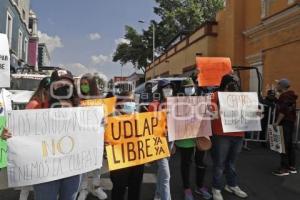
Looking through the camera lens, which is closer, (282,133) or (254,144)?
(282,133)

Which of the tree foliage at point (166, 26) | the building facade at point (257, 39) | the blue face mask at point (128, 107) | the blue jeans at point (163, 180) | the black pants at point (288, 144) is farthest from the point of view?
the tree foliage at point (166, 26)

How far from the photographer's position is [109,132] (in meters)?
5.10

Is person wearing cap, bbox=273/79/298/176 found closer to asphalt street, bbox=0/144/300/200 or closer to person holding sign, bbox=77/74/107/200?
asphalt street, bbox=0/144/300/200

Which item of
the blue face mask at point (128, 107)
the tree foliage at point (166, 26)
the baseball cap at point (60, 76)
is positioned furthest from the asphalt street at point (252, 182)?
the tree foliage at point (166, 26)

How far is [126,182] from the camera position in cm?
514

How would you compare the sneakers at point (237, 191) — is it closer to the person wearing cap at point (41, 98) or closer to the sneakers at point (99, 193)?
the sneakers at point (99, 193)

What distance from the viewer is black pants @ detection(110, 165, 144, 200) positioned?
5.07 m

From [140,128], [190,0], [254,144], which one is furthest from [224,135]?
[190,0]

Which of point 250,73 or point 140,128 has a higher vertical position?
point 250,73

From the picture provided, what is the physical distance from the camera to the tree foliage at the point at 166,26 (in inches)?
1861

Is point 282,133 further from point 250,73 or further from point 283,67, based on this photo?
point 250,73

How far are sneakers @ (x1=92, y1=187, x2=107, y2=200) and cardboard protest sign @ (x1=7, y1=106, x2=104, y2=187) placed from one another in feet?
5.79

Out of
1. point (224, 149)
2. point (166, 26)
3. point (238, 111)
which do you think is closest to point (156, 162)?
point (224, 149)

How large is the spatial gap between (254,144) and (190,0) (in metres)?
40.2
